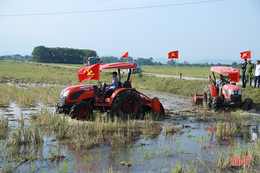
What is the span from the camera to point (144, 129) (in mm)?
9031

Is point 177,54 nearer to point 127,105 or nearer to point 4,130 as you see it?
point 127,105

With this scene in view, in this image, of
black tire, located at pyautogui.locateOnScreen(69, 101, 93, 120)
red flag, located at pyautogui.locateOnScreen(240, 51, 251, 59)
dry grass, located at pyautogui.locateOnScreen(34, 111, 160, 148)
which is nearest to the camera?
dry grass, located at pyautogui.locateOnScreen(34, 111, 160, 148)

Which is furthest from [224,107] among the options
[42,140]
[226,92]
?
[42,140]

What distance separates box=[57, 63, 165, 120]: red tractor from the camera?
10008 millimetres

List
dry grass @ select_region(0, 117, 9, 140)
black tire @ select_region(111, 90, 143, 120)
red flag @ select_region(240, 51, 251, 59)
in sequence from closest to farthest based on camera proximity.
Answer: dry grass @ select_region(0, 117, 9, 140) → black tire @ select_region(111, 90, 143, 120) → red flag @ select_region(240, 51, 251, 59)

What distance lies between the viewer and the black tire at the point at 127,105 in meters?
10.3

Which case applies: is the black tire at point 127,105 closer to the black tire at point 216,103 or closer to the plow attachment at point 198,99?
the black tire at point 216,103

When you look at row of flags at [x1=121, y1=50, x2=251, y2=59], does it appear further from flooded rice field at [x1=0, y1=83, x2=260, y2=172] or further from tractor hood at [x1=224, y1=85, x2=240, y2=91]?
flooded rice field at [x1=0, y1=83, x2=260, y2=172]

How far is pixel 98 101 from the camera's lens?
10625mm

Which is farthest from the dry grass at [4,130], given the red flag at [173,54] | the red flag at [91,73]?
the red flag at [173,54]

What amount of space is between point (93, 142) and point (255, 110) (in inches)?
350

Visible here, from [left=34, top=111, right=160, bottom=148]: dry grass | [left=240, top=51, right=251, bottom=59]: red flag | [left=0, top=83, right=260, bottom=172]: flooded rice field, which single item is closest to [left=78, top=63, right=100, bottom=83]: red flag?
[left=34, top=111, right=160, bottom=148]: dry grass

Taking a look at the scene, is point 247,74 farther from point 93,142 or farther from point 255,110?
point 93,142

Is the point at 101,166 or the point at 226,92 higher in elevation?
the point at 226,92
